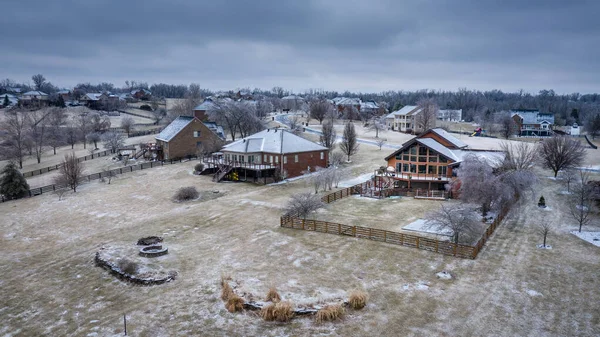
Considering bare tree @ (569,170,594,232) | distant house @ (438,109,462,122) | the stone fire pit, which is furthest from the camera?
distant house @ (438,109,462,122)

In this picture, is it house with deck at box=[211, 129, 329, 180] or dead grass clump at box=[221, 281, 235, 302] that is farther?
house with deck at box=[211, 129, 329, 180]

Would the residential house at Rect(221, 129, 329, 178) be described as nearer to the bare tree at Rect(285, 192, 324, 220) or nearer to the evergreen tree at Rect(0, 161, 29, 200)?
the bare tree at Rect(285, 192, 324, 220)

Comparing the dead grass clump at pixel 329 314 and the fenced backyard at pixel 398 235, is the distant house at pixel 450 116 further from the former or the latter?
the dead grass clump at pixel 329 314

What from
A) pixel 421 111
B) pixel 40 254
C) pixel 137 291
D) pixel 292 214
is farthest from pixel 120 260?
pixel 421 111

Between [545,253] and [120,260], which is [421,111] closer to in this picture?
[545,253]

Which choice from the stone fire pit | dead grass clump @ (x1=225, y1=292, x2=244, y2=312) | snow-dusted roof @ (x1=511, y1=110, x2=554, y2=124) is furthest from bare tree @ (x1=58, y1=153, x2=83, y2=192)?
snow-dusted roof @ (x1=511, y1=110, x2=554, y2=124)
